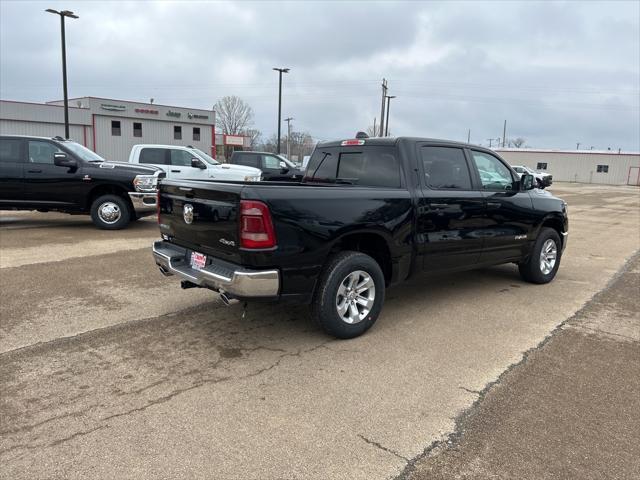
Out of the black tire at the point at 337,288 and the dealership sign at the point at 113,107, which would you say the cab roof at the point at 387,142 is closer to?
the black tire at the point at 337,288

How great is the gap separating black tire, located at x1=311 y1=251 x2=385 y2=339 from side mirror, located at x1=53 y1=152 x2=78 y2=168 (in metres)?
7.53

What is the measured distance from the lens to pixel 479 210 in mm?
5469

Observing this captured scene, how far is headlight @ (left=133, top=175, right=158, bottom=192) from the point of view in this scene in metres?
9.80

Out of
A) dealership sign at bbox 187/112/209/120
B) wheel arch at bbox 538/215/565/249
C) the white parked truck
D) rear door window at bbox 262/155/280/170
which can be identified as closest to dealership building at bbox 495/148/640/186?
dealership sign at bbox 187/112/209/120

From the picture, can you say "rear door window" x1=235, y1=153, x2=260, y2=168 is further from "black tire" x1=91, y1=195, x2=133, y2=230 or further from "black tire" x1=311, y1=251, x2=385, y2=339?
"black tire" x1=311, y1=251, x2=385, y2=339

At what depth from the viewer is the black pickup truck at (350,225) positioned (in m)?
3.80

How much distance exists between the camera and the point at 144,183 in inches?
389

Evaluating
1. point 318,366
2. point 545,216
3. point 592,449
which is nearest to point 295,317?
point 318,366

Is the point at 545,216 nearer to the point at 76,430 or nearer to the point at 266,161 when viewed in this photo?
the point at 76,430

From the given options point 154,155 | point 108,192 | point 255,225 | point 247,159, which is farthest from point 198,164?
point 255,225

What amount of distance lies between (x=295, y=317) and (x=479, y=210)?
2.31m

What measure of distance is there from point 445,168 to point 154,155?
10688 mm

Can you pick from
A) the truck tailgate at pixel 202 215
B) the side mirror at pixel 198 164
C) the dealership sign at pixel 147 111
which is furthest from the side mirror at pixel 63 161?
the dealership sign at pixel 147 111

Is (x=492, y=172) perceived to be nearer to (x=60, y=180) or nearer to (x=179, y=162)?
(x=60, y=180)
